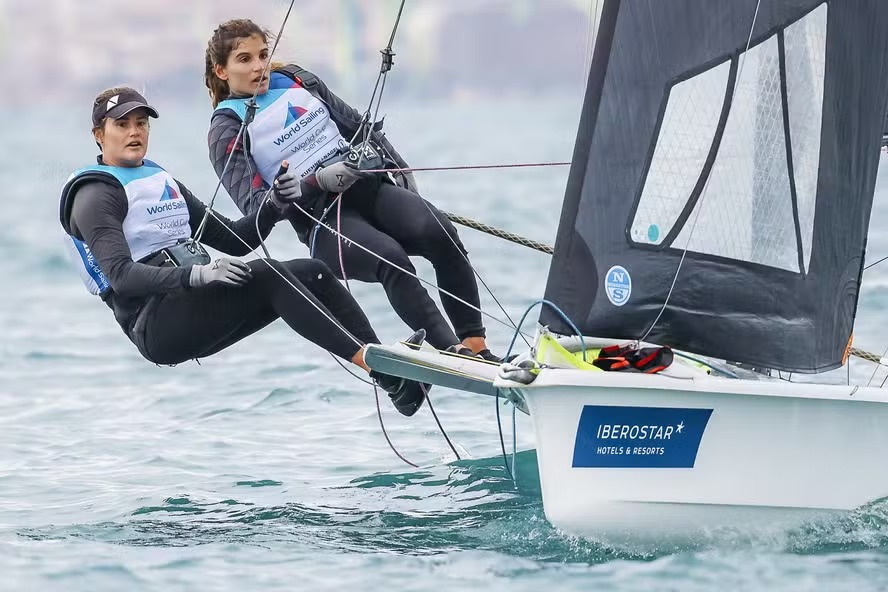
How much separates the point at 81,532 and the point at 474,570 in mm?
1321

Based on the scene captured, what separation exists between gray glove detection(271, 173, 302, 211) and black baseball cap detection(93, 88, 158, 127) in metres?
0.43

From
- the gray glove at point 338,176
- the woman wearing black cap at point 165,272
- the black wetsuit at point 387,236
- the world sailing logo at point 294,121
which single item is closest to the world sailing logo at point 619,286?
the black wetsuit at point 387,236

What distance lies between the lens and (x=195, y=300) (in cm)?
399

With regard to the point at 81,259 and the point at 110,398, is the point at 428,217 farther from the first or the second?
the point at 110,398

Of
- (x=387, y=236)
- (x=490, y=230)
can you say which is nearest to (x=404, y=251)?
(x=387, y=236)

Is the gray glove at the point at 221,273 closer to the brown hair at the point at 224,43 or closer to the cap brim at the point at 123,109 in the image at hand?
the cap brim at the point at 123,109

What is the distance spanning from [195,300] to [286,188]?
403 mm

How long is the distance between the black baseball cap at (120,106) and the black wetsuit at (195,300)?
0.22 meters

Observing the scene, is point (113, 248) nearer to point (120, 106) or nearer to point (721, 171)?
point (120, 106)

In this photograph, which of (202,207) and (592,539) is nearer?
(592,539)

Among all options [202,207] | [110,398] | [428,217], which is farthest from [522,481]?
[110,398]

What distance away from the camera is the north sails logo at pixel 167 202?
4.08 m

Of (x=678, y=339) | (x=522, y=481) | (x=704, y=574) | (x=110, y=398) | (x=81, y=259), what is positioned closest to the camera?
(x=704, y=574)

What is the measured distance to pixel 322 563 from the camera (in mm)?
3803
